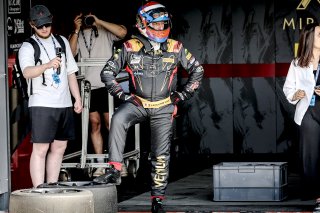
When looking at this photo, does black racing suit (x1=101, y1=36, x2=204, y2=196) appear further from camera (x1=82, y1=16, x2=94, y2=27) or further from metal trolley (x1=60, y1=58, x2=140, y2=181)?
camera (x1=82, y1=16, x2=94, y2=27)

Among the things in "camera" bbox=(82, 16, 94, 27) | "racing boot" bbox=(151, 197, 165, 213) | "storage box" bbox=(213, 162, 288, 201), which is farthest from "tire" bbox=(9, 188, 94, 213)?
"camera" bbox=(82, 16, 94, 27)

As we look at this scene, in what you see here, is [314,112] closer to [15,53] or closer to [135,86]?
[135,86]

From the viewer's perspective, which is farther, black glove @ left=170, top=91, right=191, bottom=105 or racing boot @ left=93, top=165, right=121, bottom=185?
black glove @ left=170, top=91, right=191, bottom=105

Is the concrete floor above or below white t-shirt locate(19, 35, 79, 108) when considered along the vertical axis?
below

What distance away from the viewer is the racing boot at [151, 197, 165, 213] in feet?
29.3

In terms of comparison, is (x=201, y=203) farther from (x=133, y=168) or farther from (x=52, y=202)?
(x=52, y=202)

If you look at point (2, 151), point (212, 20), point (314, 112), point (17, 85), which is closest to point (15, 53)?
point (17, 85)

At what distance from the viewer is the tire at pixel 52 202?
6457mm

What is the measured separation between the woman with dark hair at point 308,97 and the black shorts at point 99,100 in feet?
10.7

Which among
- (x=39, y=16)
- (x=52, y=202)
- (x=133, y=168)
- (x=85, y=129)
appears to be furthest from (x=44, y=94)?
(x=133, y=168)

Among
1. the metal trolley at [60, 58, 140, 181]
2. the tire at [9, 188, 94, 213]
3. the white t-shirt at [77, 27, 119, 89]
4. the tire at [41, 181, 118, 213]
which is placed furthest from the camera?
the white t-shirt at [77, 27, 119, 89]

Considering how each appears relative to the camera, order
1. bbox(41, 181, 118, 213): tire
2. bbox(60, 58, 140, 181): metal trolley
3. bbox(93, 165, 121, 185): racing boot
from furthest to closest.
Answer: bbox(60, 58, 140, 181): metal trolley < bbox(93, 165, 121, 185): racing boot < bbox(41, 181, 118, 213): tire

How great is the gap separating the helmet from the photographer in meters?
2.77

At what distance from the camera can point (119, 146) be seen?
347 inches
